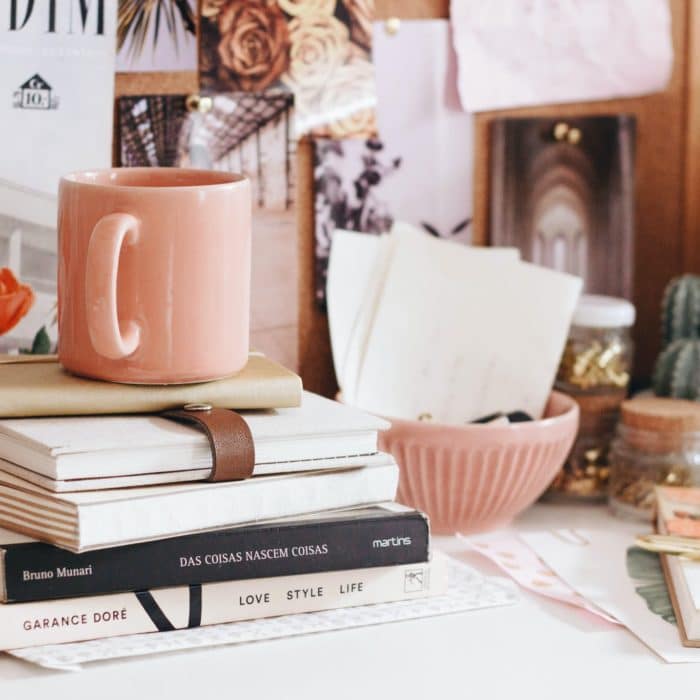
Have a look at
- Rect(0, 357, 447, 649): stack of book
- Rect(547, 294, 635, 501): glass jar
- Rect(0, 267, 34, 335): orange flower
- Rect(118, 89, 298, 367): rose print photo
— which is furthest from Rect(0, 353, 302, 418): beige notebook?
Rect(547, 294, 635, 501): glass jar

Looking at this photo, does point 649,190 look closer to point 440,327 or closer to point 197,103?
point 440,327

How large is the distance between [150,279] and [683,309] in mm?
489

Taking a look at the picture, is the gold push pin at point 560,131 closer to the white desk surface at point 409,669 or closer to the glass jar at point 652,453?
the glass jar at point 652,453

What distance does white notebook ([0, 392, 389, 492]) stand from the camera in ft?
2.01

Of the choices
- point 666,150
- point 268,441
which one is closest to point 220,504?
point 268,441

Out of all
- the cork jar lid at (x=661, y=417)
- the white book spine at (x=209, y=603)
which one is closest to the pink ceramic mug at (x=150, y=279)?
the white book spine at (x=209, y=603)

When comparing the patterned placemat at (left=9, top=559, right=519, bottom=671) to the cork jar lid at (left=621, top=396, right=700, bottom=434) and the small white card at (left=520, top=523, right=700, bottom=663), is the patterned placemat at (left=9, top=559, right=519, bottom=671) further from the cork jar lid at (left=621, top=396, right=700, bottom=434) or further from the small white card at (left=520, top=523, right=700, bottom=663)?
the cork jar lid at (left=621, top=396, right=700, bottom=434)

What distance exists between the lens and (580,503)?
37.4 inches

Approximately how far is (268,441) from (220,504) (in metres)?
0.04

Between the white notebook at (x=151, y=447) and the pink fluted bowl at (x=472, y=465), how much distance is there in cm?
13

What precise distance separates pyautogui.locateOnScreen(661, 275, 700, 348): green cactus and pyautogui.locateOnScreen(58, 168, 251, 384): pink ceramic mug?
1.40 feet

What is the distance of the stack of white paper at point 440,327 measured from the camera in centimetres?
91

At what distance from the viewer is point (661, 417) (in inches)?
34.9

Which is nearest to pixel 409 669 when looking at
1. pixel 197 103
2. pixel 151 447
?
pixel 151 447
